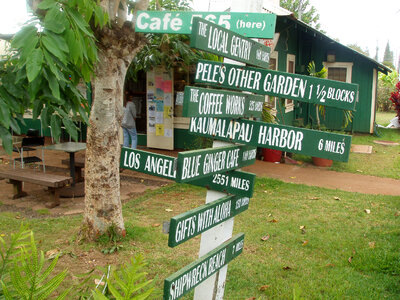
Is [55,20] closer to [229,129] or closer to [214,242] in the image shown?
[229,129]

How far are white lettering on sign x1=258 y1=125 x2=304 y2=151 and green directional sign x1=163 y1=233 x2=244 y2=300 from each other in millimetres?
698

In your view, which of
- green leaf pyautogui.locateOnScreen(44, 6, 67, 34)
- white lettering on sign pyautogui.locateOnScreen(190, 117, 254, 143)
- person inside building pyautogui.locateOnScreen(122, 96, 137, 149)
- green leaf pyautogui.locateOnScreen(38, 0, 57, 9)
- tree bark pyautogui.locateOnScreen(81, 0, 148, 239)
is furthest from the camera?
person inside building pyautogui.locateOnScreen(122, 96, 137, 149)

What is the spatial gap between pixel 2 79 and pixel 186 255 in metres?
3.32

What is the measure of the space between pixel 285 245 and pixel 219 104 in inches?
128

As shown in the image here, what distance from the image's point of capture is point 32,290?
1.33 meters

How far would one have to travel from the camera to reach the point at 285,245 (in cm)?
517

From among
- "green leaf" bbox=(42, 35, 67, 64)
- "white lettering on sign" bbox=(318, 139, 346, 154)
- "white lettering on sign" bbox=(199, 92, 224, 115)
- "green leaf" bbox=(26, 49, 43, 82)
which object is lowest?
"white lettering on sign" bbox=(318, 139, 346, 154)

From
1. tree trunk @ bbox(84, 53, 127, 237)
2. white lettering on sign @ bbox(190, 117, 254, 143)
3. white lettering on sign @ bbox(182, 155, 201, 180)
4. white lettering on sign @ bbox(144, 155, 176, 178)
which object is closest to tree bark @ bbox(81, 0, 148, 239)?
tree trunk @ bbox(84, 53, 127, 237)

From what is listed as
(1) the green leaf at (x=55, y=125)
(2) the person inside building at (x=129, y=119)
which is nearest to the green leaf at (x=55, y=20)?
(1) the green leaf at (x=55, y=125)

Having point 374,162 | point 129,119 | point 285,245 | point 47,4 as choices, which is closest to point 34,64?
point 47,4

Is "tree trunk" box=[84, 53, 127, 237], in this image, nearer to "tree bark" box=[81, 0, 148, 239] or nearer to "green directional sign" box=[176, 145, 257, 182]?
"tree bark" box=[81, 0, 148, 239]

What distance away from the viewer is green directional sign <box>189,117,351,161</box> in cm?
241

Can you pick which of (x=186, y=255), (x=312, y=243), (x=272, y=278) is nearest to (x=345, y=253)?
(x=312, y=243)

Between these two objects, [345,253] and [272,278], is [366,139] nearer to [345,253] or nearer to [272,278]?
[345,253]
